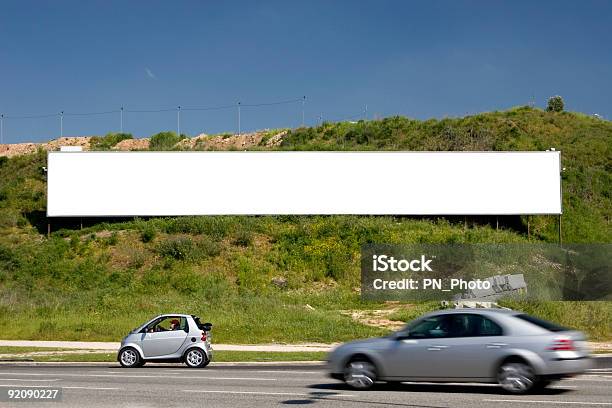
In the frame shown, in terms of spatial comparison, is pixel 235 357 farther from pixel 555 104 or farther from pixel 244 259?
pixel 555 104

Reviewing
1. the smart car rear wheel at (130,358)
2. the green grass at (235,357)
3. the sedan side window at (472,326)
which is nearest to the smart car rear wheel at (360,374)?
the sedan side window at (472,326)

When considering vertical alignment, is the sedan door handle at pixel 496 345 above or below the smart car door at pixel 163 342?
above

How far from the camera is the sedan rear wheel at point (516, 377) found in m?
13.9

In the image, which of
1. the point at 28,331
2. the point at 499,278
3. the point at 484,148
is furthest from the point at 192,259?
the point at 484,148

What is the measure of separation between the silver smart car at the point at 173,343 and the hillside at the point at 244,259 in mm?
10643

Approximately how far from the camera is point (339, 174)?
5547 cm

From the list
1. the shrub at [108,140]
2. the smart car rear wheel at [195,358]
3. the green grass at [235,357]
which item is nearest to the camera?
the smart car rear wheel at [195,358]

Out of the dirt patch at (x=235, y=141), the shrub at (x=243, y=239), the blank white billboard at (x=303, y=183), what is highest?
the dirt patch at (x=235, y=141)

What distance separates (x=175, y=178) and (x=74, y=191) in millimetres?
7027

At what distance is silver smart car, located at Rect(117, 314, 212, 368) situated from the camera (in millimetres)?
22156

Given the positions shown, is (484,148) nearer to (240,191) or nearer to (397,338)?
(240,191)

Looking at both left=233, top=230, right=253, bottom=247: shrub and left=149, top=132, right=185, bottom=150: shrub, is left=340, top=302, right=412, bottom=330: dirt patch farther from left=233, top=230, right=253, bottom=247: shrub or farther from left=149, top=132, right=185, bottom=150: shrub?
left=149, top=132, right=185, bottom=150: shrub

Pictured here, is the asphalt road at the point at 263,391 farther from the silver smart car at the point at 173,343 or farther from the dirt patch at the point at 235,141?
the dirt patch at the point at 235,141

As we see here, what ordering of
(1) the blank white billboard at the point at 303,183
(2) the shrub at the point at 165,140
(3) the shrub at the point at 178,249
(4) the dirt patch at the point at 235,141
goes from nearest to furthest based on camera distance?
(3) the shrub at the point at 178,249 < (1) the blank white billboard at the point at 303,183 < (4) the dirt patch at the point at 235,141 < (2) the shrub at the point at 165,140
